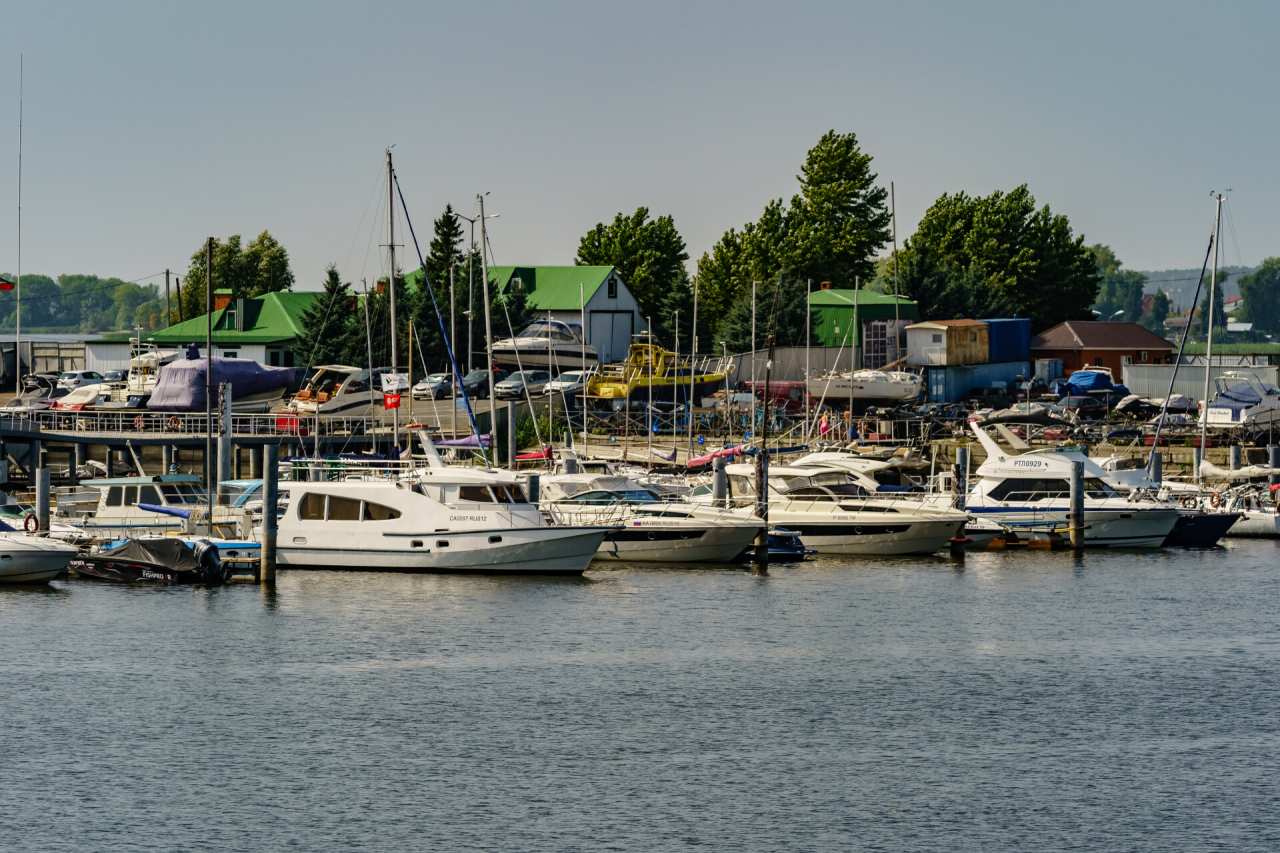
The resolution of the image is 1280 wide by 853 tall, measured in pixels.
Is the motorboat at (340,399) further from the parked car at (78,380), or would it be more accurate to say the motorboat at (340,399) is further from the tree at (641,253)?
the tree at (641,253)

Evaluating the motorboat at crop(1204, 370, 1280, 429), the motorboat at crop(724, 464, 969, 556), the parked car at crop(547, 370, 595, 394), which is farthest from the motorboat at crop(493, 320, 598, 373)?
the motorboat at crop(724, 464, 969, 556)

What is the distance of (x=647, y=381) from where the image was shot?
81.1 metres

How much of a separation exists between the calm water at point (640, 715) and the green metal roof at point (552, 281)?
58.8m

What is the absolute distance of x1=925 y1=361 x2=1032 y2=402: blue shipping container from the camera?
8644 centimetres

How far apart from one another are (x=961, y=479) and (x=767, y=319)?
4192 centimetres

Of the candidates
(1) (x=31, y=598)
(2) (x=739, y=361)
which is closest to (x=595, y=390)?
(2) (x=739, y=361)

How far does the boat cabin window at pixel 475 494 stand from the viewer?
145 feet

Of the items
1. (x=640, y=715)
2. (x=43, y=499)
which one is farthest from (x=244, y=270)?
(x=640, y=715)

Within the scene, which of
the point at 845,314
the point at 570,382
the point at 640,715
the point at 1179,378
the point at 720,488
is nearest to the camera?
the point at 640,715

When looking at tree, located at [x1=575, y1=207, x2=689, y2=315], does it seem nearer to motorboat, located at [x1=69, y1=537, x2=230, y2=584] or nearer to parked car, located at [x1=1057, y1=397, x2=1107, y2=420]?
parked car, located at [x1=1057, y1=397, x2=1107, y2=420]

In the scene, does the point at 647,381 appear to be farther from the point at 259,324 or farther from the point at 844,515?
the point at 844,515

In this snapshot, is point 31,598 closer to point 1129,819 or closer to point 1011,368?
point 1129,819

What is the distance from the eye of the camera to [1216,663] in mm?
36094

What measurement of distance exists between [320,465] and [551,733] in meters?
22.1
